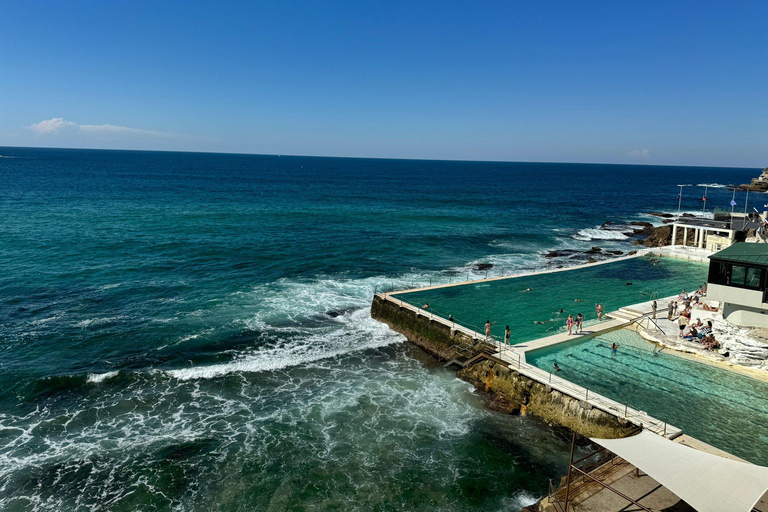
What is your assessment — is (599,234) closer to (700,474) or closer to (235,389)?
(235,389)

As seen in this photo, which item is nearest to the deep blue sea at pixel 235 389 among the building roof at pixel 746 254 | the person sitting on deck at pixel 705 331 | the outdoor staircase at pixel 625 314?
the person sitting on deck at pixel 705 331

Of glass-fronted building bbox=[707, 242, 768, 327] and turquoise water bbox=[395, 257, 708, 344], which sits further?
turquoise water bbox=[395, 257, 708, 344]

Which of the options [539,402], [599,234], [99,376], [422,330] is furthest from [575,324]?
[599,234]

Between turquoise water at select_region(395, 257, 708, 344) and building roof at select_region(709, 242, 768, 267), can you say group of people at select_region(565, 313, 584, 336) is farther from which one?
building roof at select_region(709, 242, 768, 267)

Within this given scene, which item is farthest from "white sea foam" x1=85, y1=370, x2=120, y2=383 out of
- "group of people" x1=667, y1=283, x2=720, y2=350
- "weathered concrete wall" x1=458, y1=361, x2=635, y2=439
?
"group of people" x1=667, y1=283, x2=720, y2=350

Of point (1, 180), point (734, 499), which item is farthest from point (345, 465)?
point (1, 180)

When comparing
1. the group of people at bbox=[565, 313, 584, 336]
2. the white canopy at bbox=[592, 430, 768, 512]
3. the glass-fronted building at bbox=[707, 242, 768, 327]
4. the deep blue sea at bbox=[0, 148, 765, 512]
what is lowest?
the deep blue sea at bbox=[0, 148, 765, 512]

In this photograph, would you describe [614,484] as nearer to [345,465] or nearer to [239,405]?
[345,465]
